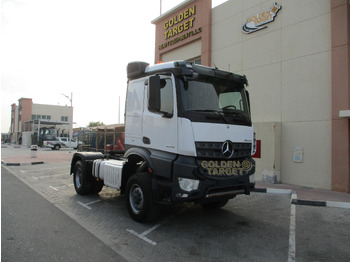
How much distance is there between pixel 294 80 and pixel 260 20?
296 centimetres

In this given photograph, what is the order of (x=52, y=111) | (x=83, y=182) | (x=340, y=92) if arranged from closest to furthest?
(x=83, y=182)
(x=340, y=92)
(x=52, y=111)

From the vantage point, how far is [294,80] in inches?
367

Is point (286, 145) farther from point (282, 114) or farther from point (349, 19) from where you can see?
point (349, 19)

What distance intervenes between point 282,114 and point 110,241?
780 centimetres

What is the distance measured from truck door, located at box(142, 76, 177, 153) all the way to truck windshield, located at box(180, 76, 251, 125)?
0.23 meters

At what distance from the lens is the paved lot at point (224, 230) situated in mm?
3889

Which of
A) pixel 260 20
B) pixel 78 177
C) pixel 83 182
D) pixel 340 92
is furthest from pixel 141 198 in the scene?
pixel 260 20

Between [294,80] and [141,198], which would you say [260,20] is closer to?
[294,80]

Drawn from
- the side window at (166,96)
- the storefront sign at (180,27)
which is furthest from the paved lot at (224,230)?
the storefront sign at (180,27)

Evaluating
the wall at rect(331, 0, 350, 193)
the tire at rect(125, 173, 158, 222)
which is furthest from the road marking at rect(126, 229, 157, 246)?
the wall at rect(331, 0, 350, 193)

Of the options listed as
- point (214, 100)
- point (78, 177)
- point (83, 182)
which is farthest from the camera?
point (78, 177)

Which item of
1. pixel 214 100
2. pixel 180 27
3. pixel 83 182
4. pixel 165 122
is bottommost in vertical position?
pixel 83 182

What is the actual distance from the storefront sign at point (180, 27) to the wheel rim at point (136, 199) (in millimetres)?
9998

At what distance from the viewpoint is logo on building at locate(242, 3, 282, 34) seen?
9.95m
